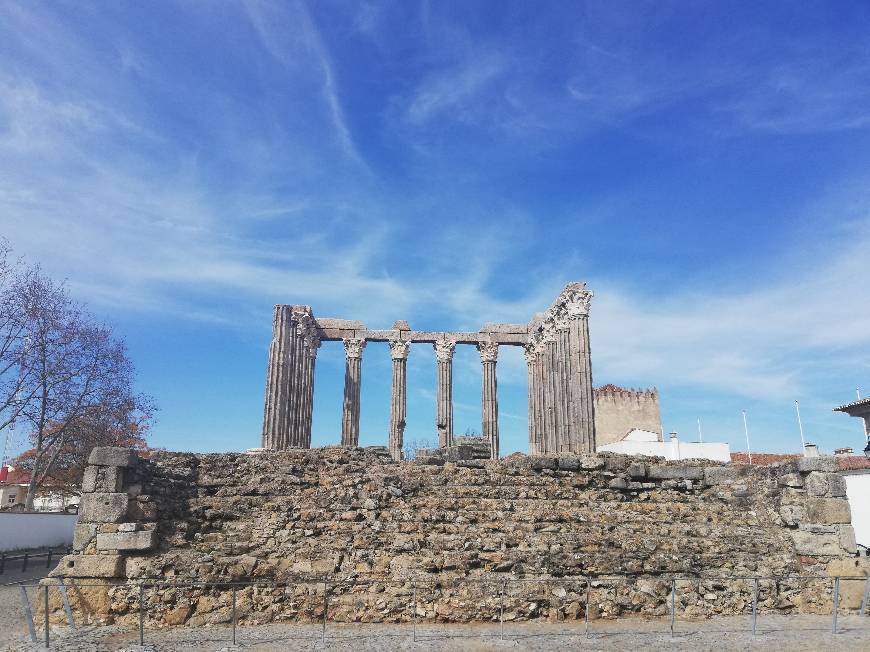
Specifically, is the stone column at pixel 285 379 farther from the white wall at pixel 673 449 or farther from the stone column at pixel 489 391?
the white wall at pixel 673 449

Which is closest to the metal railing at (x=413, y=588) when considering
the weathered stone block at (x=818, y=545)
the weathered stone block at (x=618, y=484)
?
the weathered stone block at (x=818, y=545)

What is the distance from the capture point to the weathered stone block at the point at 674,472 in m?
14.7

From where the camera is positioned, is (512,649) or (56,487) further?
(56,487)

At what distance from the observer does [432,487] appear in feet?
43.3

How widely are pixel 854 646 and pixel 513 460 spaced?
7.39 m

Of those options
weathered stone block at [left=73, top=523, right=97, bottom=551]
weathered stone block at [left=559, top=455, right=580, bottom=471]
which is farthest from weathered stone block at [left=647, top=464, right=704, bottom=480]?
weathered stone block at [left=73, top=523, right=97, bottom=551]

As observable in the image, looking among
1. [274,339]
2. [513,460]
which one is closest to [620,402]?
[274,339]

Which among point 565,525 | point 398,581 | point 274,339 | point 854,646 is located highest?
point 274,339

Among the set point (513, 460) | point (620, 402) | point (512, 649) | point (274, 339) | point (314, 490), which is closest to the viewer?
point (512, 649)

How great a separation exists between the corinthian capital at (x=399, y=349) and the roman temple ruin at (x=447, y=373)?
0.05 metres

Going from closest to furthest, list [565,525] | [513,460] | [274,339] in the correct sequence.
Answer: [565,525] → [513,460] → [274,339]

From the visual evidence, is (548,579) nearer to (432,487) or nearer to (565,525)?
(565,525)

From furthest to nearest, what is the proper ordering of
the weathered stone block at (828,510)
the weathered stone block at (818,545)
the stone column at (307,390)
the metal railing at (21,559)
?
the stone column at (307,390)
the metal railing at (21,559)
the weathered stone block at (828,510)
the weathered stone block at (818,545)

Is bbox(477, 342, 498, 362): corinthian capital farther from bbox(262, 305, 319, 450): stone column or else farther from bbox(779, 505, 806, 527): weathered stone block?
bbox(779, 505, 806, 527): weathered stone block
